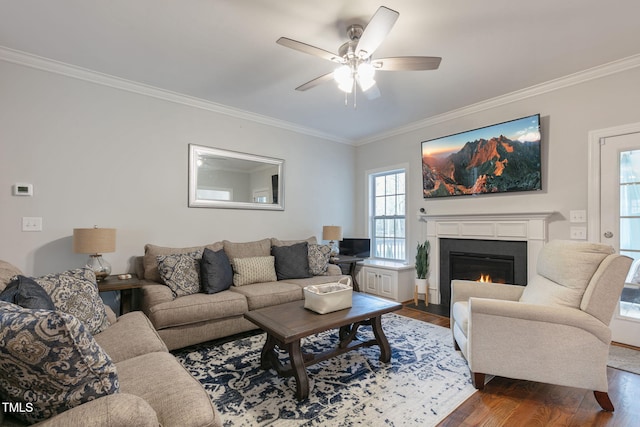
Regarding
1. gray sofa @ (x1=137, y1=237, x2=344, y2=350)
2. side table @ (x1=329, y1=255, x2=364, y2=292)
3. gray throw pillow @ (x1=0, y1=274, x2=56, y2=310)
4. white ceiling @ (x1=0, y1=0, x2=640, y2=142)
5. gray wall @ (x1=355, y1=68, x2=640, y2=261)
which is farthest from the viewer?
side table @ (x1=329, y1=255, x2=364, y2=292)

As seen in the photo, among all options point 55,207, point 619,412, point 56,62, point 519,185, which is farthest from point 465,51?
point 55,207

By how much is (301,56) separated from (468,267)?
127 inches

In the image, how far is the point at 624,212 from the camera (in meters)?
2.78

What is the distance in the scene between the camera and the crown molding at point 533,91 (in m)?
2.77

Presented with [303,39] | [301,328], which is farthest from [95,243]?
[303,39]

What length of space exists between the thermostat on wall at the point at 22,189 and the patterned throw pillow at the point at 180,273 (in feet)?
4.12

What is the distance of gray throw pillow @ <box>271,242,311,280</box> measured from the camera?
3.69 meters

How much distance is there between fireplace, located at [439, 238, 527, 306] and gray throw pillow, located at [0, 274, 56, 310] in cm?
403

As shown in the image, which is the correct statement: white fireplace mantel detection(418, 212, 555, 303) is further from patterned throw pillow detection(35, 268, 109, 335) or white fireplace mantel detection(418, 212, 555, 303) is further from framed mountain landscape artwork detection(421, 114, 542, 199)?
patterned throw pillow detection(35, 268, 109, 335)

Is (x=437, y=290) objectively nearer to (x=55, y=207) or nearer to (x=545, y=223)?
(x=545, y=223)

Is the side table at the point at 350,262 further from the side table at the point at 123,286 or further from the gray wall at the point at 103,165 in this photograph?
the side table at the point at 123,286

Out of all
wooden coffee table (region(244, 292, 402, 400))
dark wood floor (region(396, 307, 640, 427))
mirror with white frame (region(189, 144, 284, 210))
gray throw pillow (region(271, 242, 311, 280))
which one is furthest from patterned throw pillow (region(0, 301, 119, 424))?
mirror with white frame (region(189, 144, 284, 210))

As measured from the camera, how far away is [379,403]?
1.89 m

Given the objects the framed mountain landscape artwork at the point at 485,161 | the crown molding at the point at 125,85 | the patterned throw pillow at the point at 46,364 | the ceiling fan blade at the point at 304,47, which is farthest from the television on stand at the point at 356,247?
the patterned throw pillow at the point at 46,364
